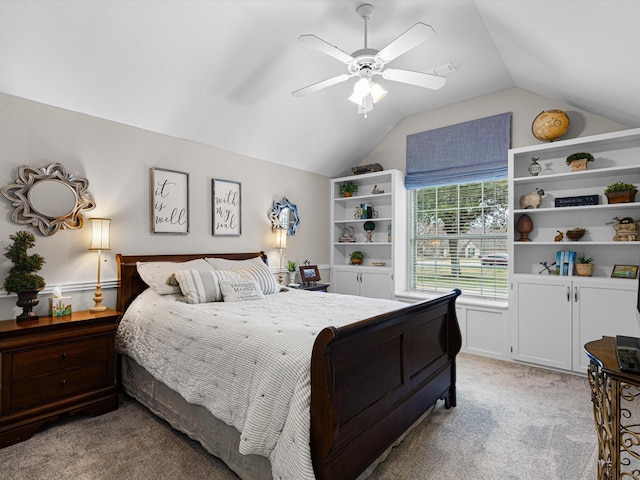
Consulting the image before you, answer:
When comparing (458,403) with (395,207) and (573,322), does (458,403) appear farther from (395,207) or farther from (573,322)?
(395,207)

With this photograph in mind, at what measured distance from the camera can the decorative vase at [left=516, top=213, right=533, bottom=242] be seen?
3795 mm

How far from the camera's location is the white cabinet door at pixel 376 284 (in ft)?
15.7

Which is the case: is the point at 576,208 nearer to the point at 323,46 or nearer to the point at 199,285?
the point at 323,46

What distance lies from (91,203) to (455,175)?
13.1 ft

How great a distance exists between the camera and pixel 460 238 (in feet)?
15.0

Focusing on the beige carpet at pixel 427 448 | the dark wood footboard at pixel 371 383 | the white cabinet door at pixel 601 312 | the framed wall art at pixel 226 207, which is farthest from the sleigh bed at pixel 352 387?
the white cabinet door at pixel 601 312

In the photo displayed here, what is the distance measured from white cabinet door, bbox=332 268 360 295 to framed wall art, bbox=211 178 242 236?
180 centimetres

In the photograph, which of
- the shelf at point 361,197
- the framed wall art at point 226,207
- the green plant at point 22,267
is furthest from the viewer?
the shelf at point 361,197

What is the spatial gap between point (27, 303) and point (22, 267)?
0.85ft

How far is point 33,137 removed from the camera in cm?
270

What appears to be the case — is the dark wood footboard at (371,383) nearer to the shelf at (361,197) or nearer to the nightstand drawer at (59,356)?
the nightstand drawer at (59,356)

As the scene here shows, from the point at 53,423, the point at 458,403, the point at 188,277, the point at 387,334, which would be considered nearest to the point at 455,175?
the point at 458,403

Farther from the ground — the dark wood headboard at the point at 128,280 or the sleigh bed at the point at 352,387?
the dark wood headboard at the point at 128,280

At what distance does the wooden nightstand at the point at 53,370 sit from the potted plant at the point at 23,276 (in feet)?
0.42
